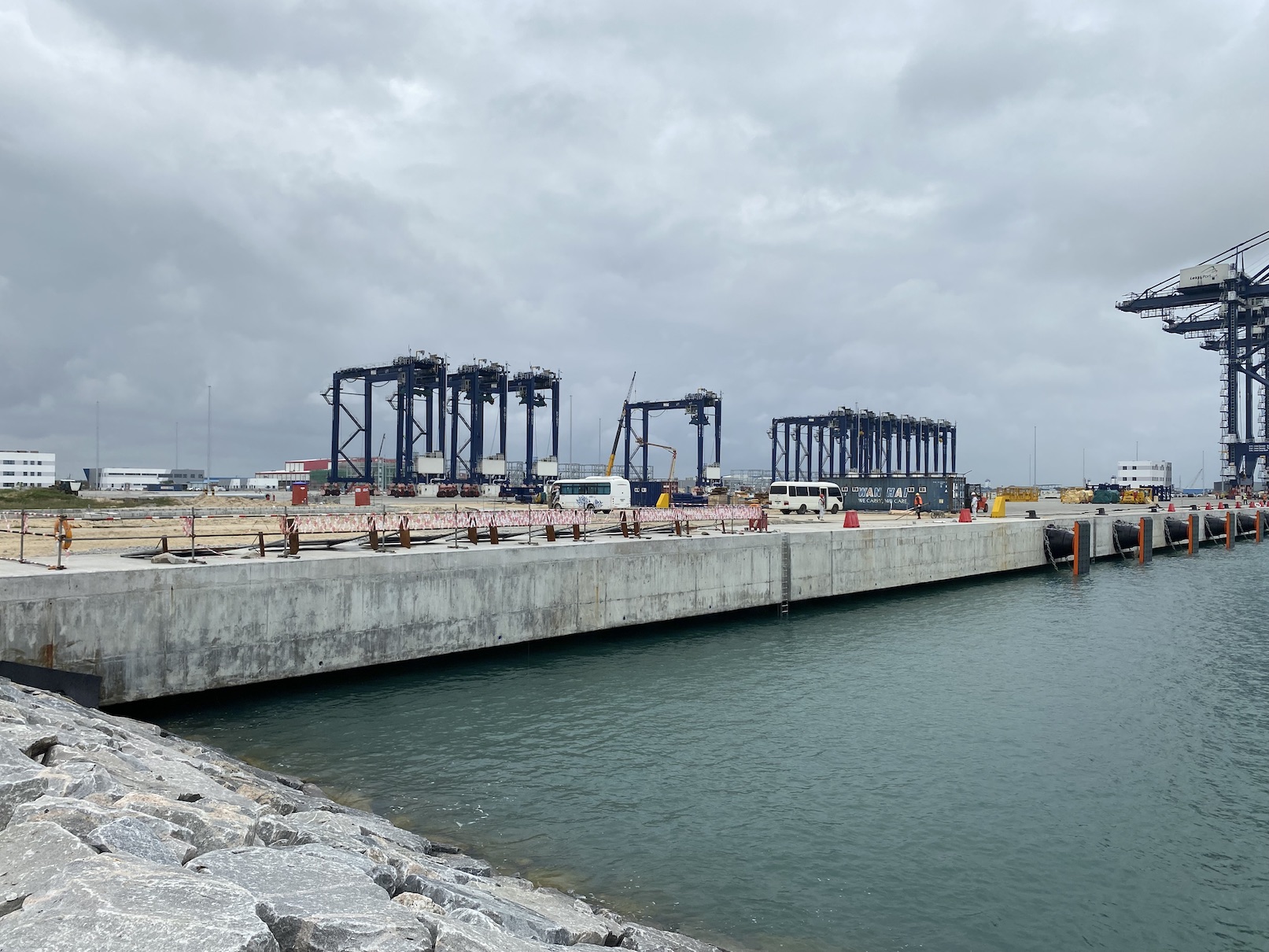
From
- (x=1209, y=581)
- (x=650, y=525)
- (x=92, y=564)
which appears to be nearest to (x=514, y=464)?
(x=650, y=525)

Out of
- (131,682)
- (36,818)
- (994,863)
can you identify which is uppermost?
(36,818)

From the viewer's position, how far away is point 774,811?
1083cm

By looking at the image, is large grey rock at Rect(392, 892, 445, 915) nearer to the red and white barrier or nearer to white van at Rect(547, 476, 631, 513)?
the red and white barrier

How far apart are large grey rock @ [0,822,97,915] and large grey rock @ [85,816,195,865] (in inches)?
7.1

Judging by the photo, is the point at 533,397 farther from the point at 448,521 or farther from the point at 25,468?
the point at 25,468

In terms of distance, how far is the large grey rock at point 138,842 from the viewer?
520 centimetres

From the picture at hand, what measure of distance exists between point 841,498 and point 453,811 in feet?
151

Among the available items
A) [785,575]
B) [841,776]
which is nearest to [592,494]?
[785,575]

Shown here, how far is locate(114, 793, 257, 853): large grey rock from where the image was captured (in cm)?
606

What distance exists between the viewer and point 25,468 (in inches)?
5012

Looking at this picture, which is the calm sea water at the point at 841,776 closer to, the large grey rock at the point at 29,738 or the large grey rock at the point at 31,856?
the large grey rock at the point at 29,738

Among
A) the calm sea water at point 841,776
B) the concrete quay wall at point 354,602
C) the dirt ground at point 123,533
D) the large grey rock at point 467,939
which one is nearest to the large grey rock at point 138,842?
the large grey rock at point 467,939

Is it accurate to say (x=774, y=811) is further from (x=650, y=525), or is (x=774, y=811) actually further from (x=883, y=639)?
(x=650, y=525)

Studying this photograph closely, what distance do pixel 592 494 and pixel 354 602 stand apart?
30.2 meters
